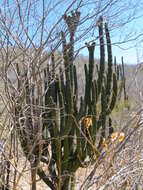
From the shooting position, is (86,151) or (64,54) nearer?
(64,54)

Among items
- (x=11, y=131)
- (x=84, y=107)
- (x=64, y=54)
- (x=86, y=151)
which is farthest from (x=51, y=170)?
(x=64, y=54)

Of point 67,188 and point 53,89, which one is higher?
point 53,89

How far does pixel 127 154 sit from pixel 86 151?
121cm

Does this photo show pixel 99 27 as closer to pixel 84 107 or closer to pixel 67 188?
pixel 84 107

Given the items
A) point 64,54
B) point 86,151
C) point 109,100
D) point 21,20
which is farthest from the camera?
point 109,100

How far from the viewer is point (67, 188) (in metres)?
4.94

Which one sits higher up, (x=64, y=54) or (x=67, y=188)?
(x=64, y=54)

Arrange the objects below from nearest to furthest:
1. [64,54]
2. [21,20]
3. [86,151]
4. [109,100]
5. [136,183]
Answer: [21,20], [136,183], [64,54], [86,151], [109,100]

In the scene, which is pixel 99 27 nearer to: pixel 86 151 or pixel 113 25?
pixel 113 25

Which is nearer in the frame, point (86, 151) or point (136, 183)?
point (136, 183)

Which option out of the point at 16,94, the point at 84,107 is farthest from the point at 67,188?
the point at 16,94

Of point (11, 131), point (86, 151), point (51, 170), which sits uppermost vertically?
point (11, 131)

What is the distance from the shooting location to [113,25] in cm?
447

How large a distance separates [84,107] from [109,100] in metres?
0.51
